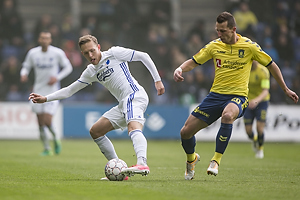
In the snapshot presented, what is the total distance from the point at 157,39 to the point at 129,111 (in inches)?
531

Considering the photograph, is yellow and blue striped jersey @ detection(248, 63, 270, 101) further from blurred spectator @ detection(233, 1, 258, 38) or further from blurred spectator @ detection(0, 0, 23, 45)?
blurred spectator @ detection(0, 0, 23, 45)

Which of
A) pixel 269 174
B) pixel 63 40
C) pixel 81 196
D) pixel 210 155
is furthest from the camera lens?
pixel 63 40

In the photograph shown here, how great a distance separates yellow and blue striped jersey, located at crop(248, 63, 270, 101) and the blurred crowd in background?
6.19 m

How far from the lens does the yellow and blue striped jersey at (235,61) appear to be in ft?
24.2

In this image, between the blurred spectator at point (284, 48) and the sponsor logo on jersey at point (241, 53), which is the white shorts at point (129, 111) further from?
the blurred spectator at point (284, 48)

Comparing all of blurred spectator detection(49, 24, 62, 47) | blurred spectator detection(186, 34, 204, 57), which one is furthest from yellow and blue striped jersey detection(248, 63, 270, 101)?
blurred spectator detection(49, 24, 62, 47)

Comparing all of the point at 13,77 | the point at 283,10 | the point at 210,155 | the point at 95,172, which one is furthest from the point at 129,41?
the point at 95,172

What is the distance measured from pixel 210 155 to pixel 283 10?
11.0 m

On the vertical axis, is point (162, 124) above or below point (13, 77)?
below

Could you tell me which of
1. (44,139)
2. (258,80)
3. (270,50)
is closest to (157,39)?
(270,50)

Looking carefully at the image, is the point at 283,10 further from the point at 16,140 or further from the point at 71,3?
the point at 16,140

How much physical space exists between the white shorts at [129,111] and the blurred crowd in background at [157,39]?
37.2 feet

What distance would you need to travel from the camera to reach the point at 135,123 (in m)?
7.14

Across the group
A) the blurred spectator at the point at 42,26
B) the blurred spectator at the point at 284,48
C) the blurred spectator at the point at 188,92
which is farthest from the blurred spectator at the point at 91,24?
the blurred spectator at the point at 284,48
